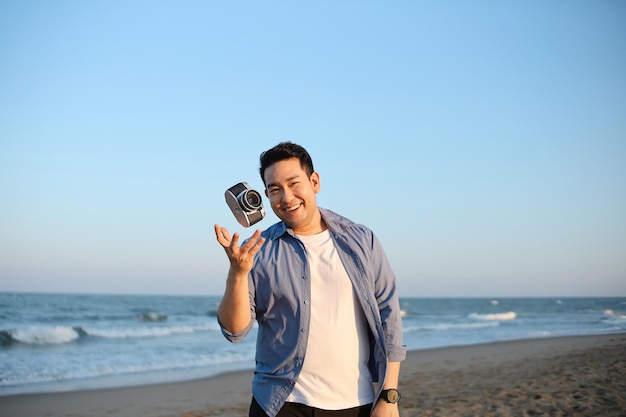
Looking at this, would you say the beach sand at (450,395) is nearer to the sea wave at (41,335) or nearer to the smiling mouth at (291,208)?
the smiling mouth at (291,208)

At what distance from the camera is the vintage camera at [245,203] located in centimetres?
202

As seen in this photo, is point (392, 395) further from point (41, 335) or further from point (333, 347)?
point (41, 335)

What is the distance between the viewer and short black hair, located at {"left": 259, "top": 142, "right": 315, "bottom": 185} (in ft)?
6.97

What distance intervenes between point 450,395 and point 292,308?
6272 mm

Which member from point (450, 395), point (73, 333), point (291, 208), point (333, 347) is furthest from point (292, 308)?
point (73, 333)

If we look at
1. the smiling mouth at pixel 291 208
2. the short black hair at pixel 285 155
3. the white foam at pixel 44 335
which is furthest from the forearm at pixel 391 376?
the white foam at pixel 44 335

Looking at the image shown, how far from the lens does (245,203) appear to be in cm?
201

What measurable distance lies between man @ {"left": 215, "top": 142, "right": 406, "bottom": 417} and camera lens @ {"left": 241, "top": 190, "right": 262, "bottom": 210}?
0.11 m

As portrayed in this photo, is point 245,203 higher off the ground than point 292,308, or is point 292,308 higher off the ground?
point 245,203

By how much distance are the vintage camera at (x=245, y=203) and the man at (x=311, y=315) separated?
0.28ft

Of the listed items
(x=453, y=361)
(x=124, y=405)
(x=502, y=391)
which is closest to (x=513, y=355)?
(x=453, y=361)

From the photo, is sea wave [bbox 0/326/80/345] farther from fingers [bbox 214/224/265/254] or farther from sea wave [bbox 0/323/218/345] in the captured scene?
fingers [bbox 214/224/265/254]

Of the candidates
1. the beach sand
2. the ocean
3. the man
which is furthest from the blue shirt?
the ocean

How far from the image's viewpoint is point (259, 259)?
213cm
